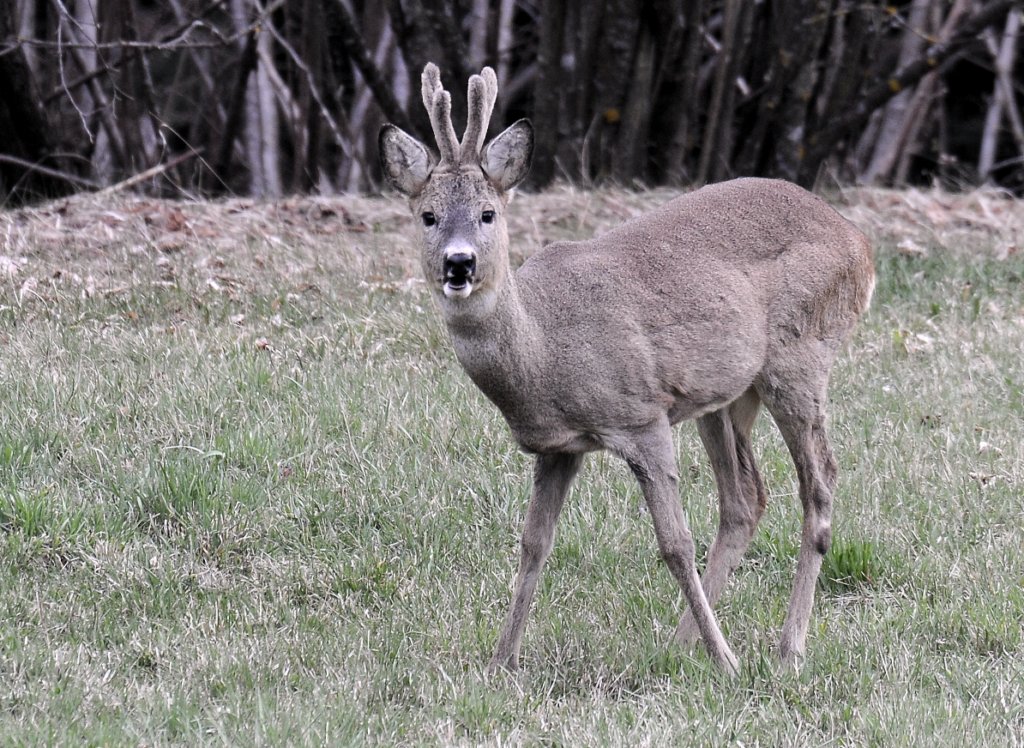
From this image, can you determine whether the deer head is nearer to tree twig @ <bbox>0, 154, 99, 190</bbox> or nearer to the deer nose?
the deer nose

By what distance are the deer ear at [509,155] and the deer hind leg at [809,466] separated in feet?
4.26

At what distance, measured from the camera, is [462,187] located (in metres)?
4.70

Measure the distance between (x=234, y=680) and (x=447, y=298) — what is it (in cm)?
135

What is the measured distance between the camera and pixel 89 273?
28.6ft

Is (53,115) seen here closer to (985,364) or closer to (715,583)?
(985,364)

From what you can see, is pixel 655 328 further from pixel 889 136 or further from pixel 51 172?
pixel 889 136

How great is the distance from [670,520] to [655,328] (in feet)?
2.06

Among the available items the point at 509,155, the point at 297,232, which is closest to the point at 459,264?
the point at 509,155

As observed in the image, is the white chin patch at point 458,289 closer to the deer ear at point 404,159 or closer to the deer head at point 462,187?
the deer head at point 462,187

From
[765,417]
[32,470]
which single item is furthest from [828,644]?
[32,470]

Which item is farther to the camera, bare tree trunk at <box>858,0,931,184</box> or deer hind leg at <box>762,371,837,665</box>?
bare tree trunk at <box>858,0,931,184</box>

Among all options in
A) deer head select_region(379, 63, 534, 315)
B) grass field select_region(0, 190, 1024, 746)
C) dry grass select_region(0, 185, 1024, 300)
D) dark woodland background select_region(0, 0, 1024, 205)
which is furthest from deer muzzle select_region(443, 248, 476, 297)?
dark woodland background select_region(0, 0, 1024, 205)

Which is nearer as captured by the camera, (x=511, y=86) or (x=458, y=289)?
(x=458, y=289)

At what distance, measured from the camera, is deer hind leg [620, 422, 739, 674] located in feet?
16.2
